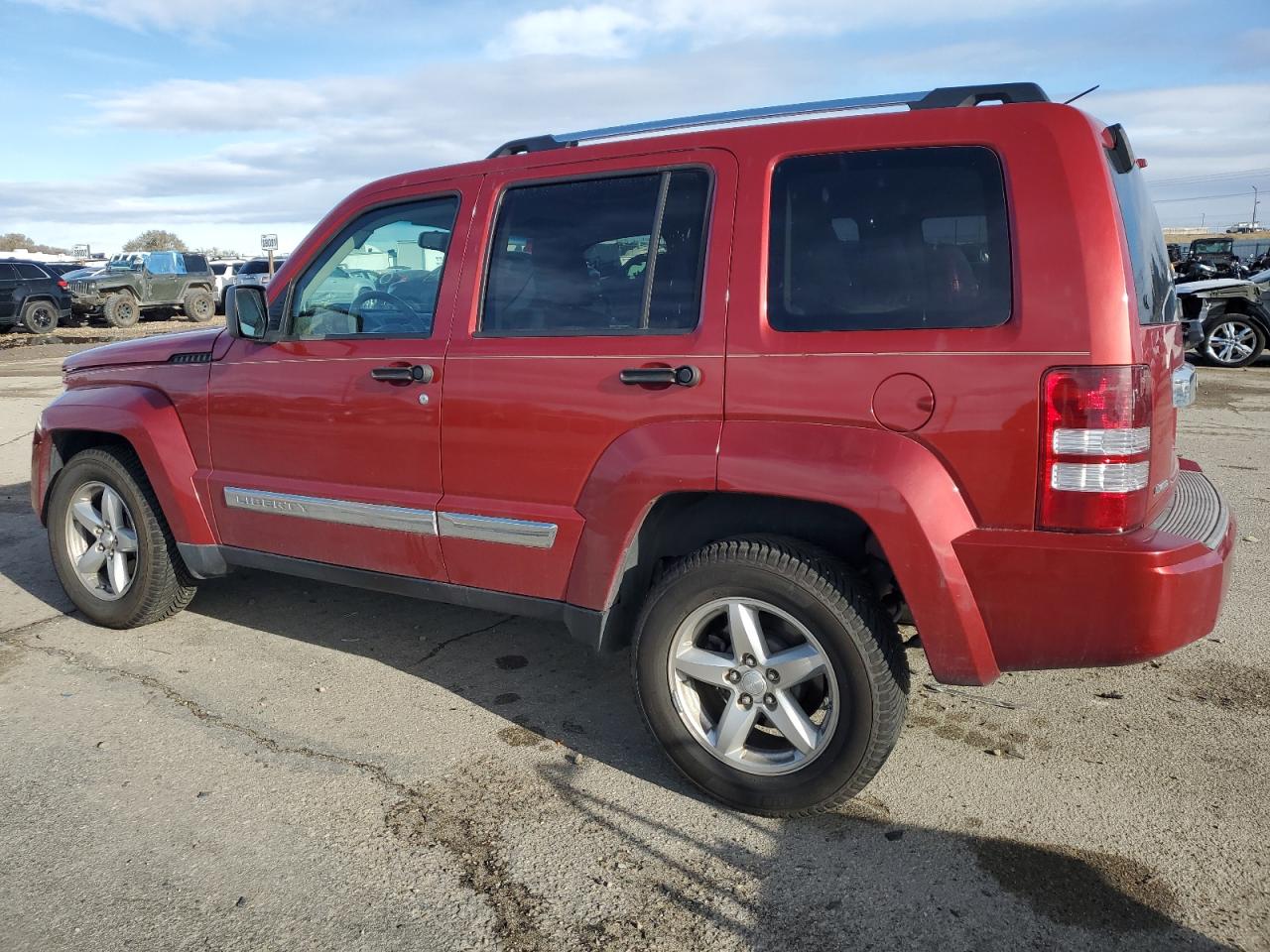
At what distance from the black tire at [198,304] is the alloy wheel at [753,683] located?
25.7m

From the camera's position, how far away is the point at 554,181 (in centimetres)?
334

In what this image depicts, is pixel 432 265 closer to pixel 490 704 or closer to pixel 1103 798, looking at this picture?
pixel 490 704

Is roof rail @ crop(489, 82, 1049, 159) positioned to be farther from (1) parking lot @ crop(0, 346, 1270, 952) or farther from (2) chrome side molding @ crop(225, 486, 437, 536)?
(1) parking lot @ crop(0, 346, 1270, 952)

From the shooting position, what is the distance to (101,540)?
14.9 feet

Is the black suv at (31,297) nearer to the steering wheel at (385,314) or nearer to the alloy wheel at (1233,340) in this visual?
the steering wheel at (385,314)

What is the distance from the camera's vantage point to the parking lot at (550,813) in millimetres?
2480

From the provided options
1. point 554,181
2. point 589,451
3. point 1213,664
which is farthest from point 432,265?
point 1213,664

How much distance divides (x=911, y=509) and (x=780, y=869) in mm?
1029

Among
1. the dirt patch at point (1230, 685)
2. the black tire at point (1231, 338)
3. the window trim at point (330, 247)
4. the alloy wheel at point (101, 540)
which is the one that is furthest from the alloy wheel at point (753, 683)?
the black tire at point (1231, 338)

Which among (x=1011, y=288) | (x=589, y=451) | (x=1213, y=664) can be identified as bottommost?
(x=1213, y=664)

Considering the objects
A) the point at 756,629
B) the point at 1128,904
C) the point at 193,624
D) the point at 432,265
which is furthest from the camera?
the point at 193,624

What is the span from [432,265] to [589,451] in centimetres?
101

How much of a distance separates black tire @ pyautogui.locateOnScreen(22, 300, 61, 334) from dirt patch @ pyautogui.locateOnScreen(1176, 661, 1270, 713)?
81.7ft

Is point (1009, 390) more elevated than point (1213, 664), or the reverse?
point (1009, 390)
